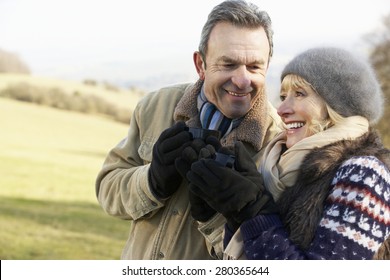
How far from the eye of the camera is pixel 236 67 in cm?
317

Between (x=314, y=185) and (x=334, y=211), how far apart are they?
0.15 meters

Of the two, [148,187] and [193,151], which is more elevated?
[193,151]

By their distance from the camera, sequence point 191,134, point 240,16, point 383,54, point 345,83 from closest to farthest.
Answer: point 345,83
point 191,134
point 240,16
point 383,54

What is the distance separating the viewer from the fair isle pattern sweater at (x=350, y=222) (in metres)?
2.51

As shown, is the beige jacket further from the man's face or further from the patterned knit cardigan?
the patterned knit cardigan

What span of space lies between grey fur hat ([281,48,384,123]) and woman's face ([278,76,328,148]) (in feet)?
0.15

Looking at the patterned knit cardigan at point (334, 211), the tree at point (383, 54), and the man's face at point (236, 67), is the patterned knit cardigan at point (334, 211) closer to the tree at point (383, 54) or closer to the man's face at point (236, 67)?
the man's face at point (236, 67)

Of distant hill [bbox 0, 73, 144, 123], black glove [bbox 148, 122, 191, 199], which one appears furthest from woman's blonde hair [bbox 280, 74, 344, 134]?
distant hill [bbox 0, 73, 144, 123]

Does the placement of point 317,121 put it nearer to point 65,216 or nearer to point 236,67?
point 236,67

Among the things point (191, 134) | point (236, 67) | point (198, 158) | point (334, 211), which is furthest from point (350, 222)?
point (236, 67)

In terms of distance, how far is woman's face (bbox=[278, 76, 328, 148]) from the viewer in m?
2.79

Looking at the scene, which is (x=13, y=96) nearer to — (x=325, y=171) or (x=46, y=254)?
(x=46, y=254)

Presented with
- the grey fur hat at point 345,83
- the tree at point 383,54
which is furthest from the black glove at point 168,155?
the tree at point 383,54
